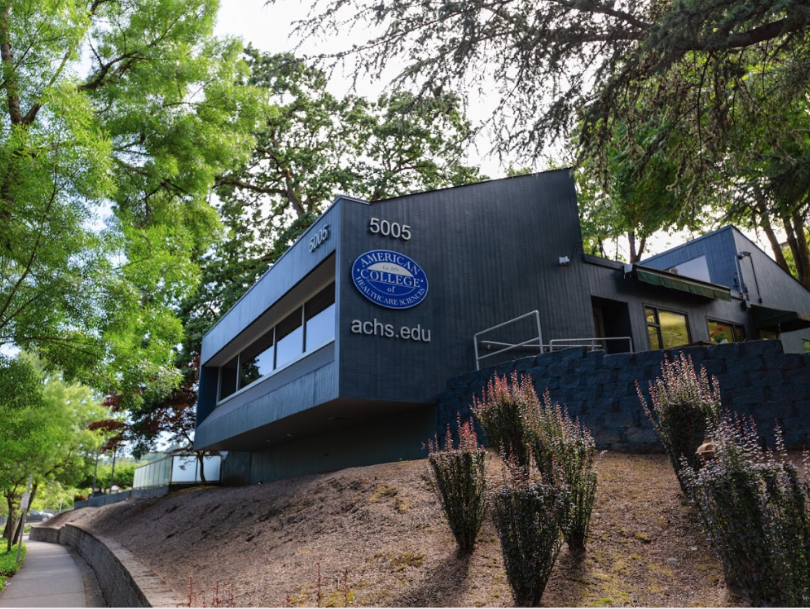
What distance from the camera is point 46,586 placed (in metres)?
13.3

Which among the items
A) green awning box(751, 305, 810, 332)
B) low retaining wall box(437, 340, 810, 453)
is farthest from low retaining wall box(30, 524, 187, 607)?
green awning box(751, 305, 810, 332)

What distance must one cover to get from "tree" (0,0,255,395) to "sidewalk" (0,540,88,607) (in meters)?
5.58

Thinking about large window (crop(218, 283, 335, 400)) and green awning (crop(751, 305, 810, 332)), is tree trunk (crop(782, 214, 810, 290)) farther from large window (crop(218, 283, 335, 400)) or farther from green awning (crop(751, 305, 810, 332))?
large window (crop(218, 283, 335, 400))

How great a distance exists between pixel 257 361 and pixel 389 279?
23.6 ft

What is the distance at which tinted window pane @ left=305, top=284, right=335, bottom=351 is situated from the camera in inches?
476

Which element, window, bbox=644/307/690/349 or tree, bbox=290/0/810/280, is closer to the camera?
tree, bbox=290/0/810/280

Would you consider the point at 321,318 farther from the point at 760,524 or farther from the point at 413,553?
the point at 760,524

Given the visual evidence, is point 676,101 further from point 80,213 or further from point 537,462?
point 80,213

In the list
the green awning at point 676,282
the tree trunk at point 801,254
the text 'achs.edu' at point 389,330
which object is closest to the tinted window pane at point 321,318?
the text 'achs.edu' at point 389,330

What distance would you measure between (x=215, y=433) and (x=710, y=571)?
15.5 meters

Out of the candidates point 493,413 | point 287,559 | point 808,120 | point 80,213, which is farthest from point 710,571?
point 808,120

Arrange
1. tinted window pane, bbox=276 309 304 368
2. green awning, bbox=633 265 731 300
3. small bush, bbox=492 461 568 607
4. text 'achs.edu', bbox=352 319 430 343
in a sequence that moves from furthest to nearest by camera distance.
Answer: tinted window pane, bbox=276 309 304 368 < green awning, bbox=633 265 731 300 < text 'achs.edu', bbox=352 319 430 343 < small bush, bbox=492 461 568 607

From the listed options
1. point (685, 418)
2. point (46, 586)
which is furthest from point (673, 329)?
point (46, 586)

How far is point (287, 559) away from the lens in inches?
255
